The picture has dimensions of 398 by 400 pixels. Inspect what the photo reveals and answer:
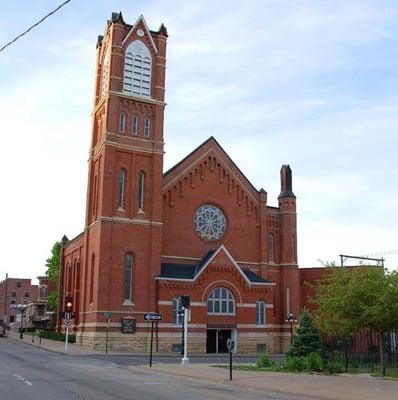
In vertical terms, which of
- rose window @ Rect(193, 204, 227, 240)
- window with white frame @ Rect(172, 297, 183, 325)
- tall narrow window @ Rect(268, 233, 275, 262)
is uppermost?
rose window @ Rect(193, 204, 227, 240)

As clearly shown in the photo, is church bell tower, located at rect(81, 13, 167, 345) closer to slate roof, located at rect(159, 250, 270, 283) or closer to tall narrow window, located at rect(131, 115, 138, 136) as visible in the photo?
tall narrow window, located at rect(131, 115, 138, 136)

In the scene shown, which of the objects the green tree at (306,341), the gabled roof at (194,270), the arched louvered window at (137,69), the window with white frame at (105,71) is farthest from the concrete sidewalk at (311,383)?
the window with white frame at (105,71)

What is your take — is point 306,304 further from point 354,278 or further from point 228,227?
point 354,278

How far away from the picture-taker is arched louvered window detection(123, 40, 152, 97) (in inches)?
2138

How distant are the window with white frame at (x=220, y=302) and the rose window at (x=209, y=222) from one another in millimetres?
5996

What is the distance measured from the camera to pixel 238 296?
5294 centimetres

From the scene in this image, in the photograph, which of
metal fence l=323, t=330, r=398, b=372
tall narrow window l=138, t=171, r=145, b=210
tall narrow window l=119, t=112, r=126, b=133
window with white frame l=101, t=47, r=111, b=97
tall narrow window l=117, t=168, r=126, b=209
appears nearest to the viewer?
metal fence l=323, t=330, r=398, b=372

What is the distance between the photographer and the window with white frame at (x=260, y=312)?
54.1m

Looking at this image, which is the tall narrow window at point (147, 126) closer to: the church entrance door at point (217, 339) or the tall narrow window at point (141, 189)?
the tall narrow window at point (141, 189)

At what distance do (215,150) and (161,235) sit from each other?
1111cm

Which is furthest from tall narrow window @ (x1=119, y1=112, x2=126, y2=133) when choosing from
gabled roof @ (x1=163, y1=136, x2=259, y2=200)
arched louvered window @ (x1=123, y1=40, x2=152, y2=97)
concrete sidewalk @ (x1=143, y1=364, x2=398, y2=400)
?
concrete sidewalk @ (x1=143, y1=364, x2=398, y2=400)

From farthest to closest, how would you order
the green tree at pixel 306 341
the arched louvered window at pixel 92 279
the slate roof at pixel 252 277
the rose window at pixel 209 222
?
the rose window at pixel 209 222
the slate roof at pixel 252 277
the arched louvered window at pixel 92 279
the green tree at pixel 306 341

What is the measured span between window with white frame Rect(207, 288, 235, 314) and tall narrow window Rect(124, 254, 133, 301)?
23.4ft

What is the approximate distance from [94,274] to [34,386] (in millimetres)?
32831
